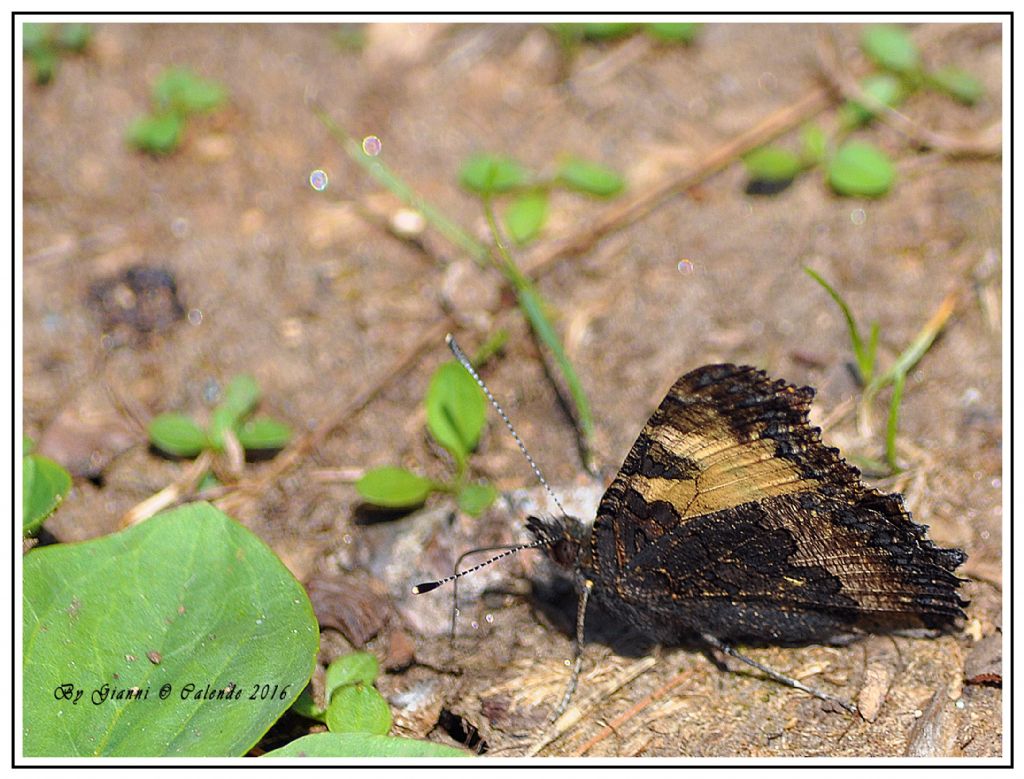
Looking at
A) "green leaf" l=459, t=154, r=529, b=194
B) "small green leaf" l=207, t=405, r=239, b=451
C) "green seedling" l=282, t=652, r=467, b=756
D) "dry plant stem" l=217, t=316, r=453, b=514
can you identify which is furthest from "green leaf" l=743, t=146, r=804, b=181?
"green seedling" l=282, t=652, r=467, b=756

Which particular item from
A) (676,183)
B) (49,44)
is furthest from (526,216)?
(49,44)

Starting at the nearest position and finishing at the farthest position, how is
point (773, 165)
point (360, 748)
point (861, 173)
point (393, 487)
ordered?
point (360, 748) < point (393, 487) < point (861, 173) < point (773, 165)

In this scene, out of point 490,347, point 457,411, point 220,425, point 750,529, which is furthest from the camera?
point 490,347

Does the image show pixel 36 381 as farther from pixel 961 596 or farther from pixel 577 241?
pixel 961 596

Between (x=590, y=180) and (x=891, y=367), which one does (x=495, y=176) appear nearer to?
(x=590, y=180)

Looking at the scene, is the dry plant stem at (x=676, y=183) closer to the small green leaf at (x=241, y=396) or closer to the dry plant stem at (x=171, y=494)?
the small green leaf at (x=241, y=396)

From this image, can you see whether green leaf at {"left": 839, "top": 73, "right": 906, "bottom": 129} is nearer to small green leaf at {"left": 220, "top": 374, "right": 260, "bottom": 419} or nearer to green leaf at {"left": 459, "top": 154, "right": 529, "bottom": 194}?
green leaf at {"left": 459, "top": 154, "right": 529, "bottom": 194}
